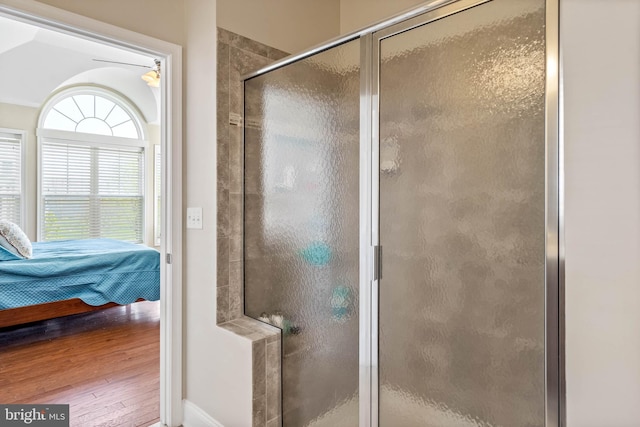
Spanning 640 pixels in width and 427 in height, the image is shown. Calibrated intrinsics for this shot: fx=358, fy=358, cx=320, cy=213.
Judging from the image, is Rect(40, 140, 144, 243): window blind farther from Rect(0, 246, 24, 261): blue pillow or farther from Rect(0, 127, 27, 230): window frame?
Rect(0, 246, 24, 261): blue pillow

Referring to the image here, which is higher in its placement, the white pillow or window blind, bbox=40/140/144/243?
window blind, bbox=40/140/144/243

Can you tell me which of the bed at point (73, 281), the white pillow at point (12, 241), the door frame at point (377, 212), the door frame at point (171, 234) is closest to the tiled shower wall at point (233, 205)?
the door frame at point (171, 234)

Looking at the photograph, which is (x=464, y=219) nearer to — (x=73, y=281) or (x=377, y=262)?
(x=377, y=262)

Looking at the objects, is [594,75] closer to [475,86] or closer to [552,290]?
[475,86]

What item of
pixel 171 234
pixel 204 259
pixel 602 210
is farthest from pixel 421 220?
pixel 171 234

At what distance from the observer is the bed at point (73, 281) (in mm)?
3080

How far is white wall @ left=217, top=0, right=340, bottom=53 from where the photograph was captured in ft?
6.06

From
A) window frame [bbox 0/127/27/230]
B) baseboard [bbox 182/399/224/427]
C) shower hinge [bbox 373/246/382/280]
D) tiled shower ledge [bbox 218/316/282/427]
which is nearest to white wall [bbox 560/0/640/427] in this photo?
shower hinge [bbox 373/246/382/280]

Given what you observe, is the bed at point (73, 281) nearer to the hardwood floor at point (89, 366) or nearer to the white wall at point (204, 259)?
the hardwood floor at point (89, 366)

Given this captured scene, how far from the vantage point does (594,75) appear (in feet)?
2.98

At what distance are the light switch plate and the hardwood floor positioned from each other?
45.5 inches

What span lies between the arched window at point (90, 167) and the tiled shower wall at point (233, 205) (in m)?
4.65

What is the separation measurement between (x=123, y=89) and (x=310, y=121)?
17.0 ft

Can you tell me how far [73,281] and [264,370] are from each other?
2.70m
